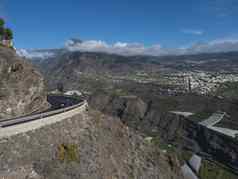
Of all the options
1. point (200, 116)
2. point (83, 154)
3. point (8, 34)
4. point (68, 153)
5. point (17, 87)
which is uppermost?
point (8, 34)

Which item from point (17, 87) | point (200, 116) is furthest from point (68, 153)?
point (200, 116)

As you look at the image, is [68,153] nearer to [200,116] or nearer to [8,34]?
[8,34]

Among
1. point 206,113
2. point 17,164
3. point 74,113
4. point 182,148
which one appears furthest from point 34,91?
point 206,113

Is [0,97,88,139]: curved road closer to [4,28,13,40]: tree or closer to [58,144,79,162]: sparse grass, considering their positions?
[58,144,79,162]: sparse grass

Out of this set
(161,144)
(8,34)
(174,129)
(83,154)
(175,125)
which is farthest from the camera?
(175,125)

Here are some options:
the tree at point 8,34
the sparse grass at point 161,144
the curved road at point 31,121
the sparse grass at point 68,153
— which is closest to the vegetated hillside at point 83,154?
the sparse grass at point 68,153

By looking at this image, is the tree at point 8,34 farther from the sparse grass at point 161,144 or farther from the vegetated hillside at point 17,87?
the sparse grass at point 161,144
